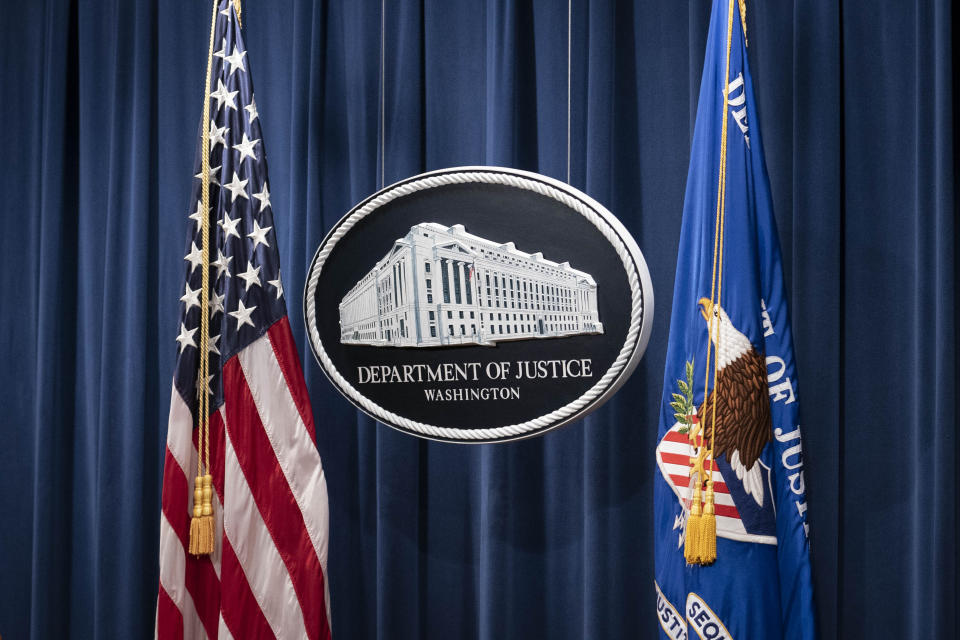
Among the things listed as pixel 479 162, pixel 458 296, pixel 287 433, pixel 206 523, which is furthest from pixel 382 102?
pixel 206 523

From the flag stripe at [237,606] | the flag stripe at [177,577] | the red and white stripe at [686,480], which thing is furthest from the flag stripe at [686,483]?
the flag stripe at [177,577]

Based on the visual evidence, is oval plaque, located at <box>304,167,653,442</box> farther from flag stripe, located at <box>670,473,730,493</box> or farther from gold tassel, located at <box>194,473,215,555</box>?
gold tassel, located at <box>194,473,215,555</box>

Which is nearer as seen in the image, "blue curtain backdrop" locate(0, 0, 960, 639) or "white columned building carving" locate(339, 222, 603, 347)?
"white columned building carving" locate(339, 222, 603, 347)

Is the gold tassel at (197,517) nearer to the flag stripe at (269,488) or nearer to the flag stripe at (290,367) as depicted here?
the flag stripe at (269,488)

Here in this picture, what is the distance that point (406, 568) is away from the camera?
1910 mm

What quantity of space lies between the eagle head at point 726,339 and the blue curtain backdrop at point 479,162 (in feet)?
1.17

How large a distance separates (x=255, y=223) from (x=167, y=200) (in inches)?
24.1

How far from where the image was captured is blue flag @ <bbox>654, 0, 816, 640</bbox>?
4.64ft

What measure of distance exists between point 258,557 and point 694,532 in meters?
0.90

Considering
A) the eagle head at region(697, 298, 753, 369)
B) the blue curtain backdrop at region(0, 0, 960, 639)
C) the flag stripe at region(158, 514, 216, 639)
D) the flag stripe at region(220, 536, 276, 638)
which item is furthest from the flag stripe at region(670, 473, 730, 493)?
the flag stripe at region(158, 514, 216, 639)

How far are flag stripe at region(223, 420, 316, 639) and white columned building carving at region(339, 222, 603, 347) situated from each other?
0.38 m
